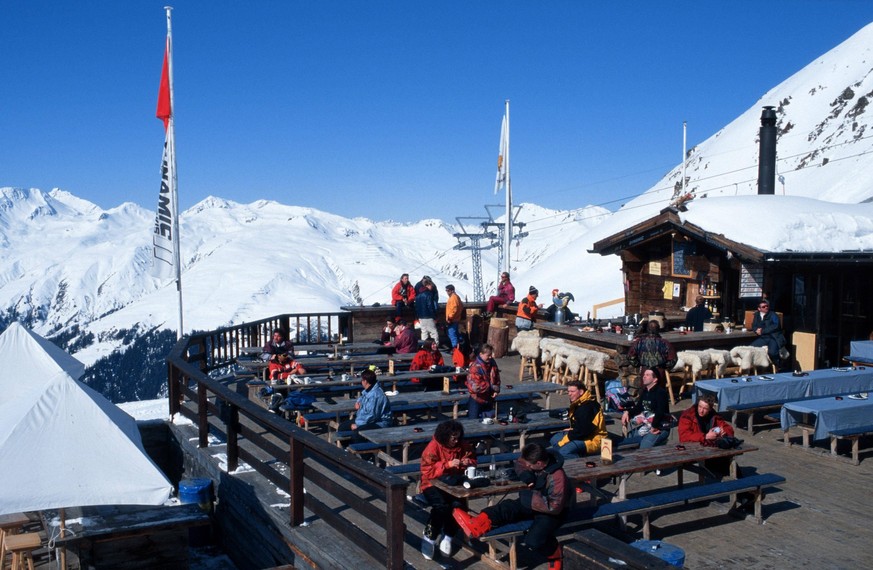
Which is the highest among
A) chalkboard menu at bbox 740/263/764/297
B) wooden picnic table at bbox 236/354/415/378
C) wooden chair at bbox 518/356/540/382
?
chalkboard menu at bbox 740/263/764/297

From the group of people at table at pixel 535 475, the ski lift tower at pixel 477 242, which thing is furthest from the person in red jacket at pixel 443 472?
the ski lift tower at pixel 477 242

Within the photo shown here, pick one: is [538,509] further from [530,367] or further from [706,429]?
[530,367]

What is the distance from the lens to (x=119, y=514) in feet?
25.6

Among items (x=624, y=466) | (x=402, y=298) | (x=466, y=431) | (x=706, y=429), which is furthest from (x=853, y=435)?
(x=402, y=298)

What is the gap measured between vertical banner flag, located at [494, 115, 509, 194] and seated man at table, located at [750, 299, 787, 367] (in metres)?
12.2

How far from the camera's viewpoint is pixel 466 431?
28.0ft

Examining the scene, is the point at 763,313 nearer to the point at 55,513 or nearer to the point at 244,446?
the point at 244,446

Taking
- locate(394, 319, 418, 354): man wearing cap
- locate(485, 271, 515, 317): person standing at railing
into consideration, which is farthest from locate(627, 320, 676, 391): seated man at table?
locate(485, 271, 515, 317): person standing at railing

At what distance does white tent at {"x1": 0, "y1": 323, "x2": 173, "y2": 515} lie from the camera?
5977 mm

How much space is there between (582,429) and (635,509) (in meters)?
1.67

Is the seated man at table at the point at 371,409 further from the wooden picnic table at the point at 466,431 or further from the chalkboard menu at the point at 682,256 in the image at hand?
the chalkboard menu at the point at 682,256

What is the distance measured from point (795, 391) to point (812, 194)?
210 feet

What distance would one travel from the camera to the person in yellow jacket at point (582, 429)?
7.96 metres

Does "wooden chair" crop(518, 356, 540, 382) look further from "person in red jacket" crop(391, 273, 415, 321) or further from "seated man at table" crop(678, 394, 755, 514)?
"seated man at table" crop(678, 394, 755, 514)
